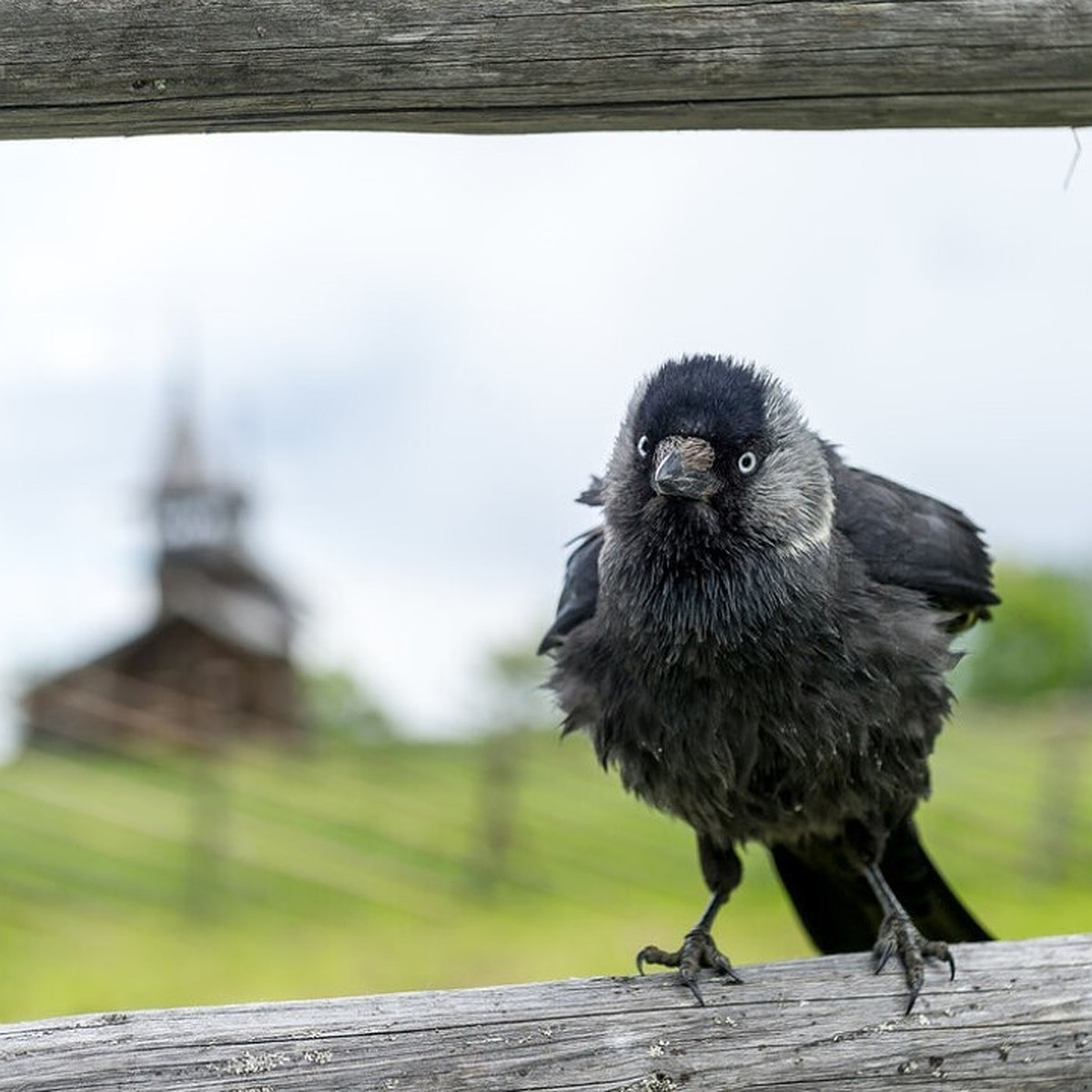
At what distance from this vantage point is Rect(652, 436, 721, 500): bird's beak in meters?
2.72

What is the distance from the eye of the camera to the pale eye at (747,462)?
285 cm

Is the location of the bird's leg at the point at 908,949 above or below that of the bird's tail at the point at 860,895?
below

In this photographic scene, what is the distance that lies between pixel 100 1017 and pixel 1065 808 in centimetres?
1209

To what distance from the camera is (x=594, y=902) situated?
493 inches

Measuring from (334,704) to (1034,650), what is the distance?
9772mm

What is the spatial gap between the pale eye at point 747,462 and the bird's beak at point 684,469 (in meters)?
0.07

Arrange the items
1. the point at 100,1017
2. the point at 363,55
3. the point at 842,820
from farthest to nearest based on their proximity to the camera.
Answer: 1. the point at 842,820
2. the point at 100,1017
3. the point at 363,55

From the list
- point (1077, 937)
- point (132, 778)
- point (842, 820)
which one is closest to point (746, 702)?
point (842, 820)

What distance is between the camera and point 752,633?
2.84 metres

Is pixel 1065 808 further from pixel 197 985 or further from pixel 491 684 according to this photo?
pixel 197 985

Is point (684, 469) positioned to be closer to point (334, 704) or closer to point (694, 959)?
point (694, 959)

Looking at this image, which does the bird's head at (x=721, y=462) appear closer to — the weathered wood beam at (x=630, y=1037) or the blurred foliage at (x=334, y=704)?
the weathered wood beam at (x=630, y=1037)

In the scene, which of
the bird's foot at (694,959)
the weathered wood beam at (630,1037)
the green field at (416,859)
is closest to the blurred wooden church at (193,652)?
the green field at (416,859)

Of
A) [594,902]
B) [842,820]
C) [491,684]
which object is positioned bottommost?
[842,820]
